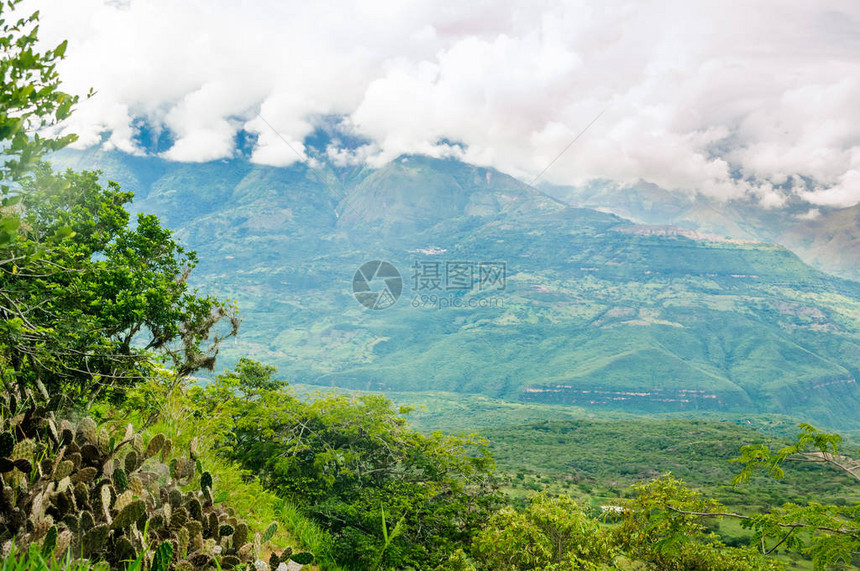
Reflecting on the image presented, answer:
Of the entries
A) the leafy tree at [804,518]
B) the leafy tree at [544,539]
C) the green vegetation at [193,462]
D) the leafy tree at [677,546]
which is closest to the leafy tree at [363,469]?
the green vegetation at [193,462]

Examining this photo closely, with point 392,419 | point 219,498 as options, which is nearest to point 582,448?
point 392,419

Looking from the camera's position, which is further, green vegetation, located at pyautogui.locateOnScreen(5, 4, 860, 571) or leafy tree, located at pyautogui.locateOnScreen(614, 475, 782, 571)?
leafy tree, located at pyautogui.locateOnScreen(614, 475, 782, 571)

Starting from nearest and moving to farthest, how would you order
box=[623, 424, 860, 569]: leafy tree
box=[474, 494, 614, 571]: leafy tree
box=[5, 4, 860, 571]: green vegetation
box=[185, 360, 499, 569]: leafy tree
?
1. box=[5, 4, 860, 571]: green vegetation
2. box=[623, 424, 860, 569]: leafy tree
3. box=[474, 494, 614, 571]: leafy tree
4. box=[185, 360, 499, 569]: leafy tree

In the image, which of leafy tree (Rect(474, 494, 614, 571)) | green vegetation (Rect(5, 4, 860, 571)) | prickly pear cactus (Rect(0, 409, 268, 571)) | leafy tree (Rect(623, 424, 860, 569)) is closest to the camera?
prickly pear cactus (Rect(0, 409, 268, 571))

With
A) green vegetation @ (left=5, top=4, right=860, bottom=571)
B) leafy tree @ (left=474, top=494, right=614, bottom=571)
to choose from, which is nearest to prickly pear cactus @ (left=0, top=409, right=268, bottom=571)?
green vegetation @ (left=5, top=4, right=860, bottom=571)

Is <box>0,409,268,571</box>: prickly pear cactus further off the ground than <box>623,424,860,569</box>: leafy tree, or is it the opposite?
<box>0,409,268,571</box>: prickly pear cactus

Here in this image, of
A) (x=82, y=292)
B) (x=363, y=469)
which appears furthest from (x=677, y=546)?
(x=82, y=292)

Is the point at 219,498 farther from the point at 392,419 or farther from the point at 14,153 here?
the point at 392,419

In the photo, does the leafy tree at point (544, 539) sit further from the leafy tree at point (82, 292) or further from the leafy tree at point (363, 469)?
the leafy tree at point (82, 292)

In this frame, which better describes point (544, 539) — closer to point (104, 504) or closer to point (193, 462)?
point (193, 462)

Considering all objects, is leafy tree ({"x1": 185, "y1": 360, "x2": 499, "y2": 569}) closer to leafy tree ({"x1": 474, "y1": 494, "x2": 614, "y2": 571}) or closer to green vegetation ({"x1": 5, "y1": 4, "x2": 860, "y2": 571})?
green vegetation ({"x1": 5, "y1": 4, "x2": 860, "y2": 571})

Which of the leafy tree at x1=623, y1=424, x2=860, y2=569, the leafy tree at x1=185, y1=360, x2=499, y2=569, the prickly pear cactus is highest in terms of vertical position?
the prickly pear cactus

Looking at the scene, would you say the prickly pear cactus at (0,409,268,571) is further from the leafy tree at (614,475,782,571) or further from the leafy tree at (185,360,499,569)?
the leafy tree at (614,475,782,571)

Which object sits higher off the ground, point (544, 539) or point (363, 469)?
point (544, 539)
